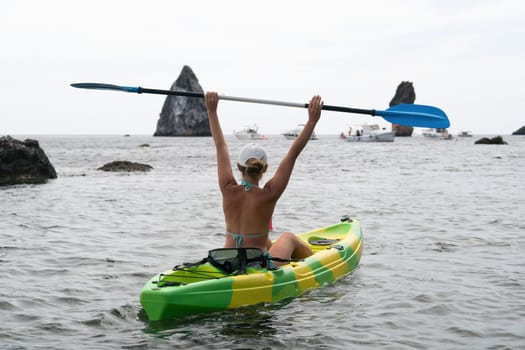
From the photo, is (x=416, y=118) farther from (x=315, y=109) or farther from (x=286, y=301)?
(x=286, y=301)

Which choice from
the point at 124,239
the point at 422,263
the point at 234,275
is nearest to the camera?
the point at 234,275

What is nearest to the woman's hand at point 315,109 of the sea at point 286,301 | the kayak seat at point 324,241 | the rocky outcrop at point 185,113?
the sea at point 286,301

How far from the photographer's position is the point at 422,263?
8.54m

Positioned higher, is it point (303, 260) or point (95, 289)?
point (303, 260)

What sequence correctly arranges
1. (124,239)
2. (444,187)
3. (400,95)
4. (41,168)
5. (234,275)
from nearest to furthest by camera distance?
1. (234,275)
2. (124,239)
3. (444,187)
4. (41,168)
5. (400,95)

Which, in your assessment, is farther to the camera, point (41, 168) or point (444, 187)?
point (41, 168)

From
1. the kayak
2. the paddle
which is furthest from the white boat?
the kayak

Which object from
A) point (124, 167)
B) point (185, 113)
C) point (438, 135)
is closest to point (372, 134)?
point (438, 135)

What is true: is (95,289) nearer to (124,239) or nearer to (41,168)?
(124,239)

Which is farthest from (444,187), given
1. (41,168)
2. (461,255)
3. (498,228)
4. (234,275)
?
(234,275)

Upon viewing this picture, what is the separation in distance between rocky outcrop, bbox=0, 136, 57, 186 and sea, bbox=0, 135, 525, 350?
3057 mm

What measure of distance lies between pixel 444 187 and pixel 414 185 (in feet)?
3.78

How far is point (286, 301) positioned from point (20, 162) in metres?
16.2

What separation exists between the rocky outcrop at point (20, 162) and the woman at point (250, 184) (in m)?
15.6
